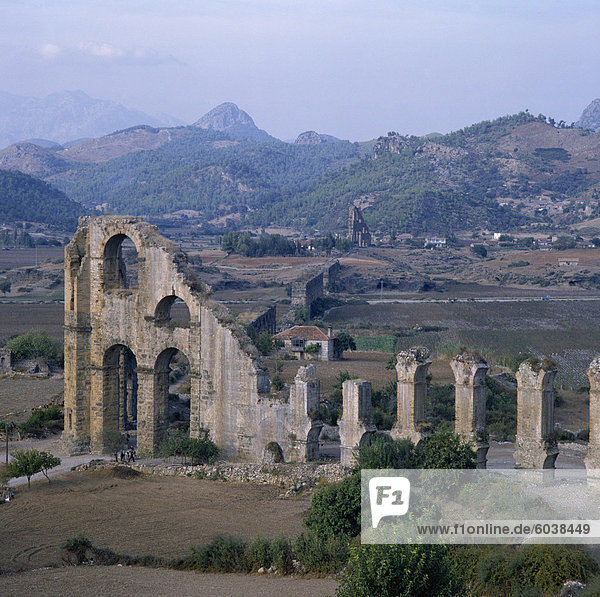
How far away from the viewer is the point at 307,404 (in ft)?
69.3

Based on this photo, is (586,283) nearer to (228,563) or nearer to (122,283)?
(122,283)

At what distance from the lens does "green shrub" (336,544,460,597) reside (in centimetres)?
1127

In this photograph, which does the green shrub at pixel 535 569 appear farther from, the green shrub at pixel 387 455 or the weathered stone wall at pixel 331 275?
the weathered stone wall at pixel 331 275

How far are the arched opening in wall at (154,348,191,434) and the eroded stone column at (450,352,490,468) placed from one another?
25.1ft

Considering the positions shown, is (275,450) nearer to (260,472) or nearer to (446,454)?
(260,472)

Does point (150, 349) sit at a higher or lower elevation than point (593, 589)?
higher

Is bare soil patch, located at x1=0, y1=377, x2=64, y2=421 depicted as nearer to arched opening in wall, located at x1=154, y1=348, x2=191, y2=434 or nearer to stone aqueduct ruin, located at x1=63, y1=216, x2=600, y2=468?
arched opening in wall, located at x1=154, y1=348, x2=191, y2=434

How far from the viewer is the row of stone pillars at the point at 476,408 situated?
1778 centimetres

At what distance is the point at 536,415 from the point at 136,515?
780cm

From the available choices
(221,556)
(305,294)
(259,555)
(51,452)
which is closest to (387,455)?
(259,555)

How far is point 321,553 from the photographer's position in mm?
14859

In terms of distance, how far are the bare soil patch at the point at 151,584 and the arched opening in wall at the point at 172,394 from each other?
28.3ft

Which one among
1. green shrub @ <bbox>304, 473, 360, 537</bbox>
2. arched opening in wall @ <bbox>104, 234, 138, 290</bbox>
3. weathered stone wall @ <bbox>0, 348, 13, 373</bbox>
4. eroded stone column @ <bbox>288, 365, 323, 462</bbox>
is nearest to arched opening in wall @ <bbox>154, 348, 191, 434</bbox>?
arched opening in wall @ <bbox>104, 234, 138, 290</bbox>

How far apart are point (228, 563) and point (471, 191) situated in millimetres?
174140
